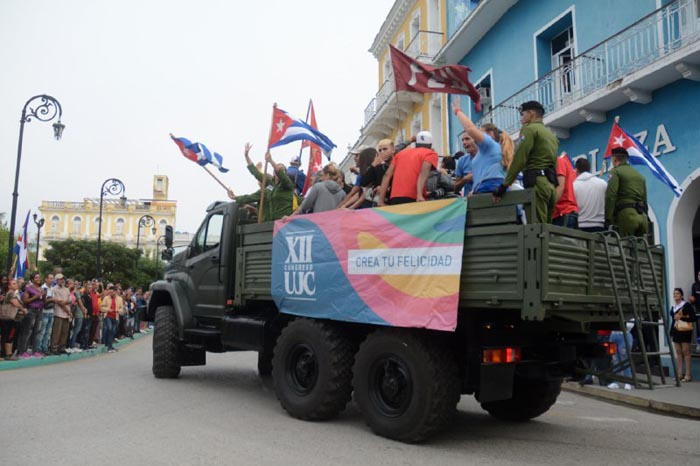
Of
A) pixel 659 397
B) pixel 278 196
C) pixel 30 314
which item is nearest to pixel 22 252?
pixel 30 314

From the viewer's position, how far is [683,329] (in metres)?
11.2

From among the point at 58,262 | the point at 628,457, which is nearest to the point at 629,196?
the point at 628,457

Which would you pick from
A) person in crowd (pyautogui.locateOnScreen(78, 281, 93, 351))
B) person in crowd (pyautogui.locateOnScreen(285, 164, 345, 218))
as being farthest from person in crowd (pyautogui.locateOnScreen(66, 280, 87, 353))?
person in crowd (pyautogui.locateOnScreen(285, 164, 345, 218))

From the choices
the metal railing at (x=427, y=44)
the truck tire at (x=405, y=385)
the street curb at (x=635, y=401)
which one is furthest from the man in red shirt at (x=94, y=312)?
the metal railing at (x=427, y=44)

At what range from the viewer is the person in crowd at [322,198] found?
7613mm

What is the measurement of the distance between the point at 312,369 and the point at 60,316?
34.5 feet

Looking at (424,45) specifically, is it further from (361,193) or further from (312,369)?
(312,369)

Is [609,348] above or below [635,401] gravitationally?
above

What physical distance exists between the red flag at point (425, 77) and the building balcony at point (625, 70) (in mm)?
5722

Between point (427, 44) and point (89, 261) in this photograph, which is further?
point (89, 261)

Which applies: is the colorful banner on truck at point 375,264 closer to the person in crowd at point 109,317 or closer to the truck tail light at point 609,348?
the truck tail light at point 609,348

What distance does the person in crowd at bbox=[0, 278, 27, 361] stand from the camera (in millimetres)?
12742

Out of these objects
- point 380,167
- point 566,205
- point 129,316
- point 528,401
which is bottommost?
point 528,401

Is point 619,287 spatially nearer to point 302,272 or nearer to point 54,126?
point 302,272
